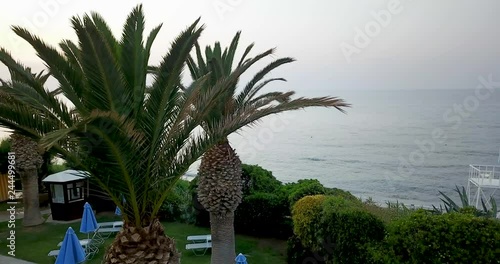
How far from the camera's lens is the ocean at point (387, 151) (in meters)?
37.0

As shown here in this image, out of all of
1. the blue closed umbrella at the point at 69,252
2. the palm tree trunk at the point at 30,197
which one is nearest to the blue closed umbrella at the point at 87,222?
the blue closed umbrella at the point at 69,252

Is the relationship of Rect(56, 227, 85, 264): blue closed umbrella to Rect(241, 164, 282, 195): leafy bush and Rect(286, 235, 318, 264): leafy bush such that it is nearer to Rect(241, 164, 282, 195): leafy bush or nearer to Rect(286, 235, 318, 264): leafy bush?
Rect(286, 235, 318, 264): leafy bush

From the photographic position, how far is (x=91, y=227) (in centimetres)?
1012

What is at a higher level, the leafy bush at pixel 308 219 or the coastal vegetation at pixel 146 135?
the coastal vegetation at pixel 146 135

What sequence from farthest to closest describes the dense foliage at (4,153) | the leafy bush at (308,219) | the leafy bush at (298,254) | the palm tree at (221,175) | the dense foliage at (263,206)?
the dense foliage at (4,153) → the dense foliage at (263,206) → the leafy bush at (298,254) → the palm tree at (221,175) → the leafy bush at (308,219)

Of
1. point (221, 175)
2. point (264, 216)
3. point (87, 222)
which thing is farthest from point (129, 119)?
point (264, 216)

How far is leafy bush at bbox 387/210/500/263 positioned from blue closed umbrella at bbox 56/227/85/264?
20.4 ft

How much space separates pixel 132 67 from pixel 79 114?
0.88 m

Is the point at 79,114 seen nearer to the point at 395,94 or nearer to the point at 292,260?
the point at 292,260

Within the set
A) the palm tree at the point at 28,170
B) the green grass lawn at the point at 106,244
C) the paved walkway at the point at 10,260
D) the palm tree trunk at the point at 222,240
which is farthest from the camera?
the palm tree at the point at 28,170

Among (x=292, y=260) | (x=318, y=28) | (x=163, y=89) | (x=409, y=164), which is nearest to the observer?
(x=163, y=89)

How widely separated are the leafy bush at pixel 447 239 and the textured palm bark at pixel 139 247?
406 cm

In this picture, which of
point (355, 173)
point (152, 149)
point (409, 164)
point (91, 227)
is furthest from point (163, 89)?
point (409, 164)

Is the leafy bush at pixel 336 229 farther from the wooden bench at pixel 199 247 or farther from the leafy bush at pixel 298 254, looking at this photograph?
the wooden bench at pixel 199 247
